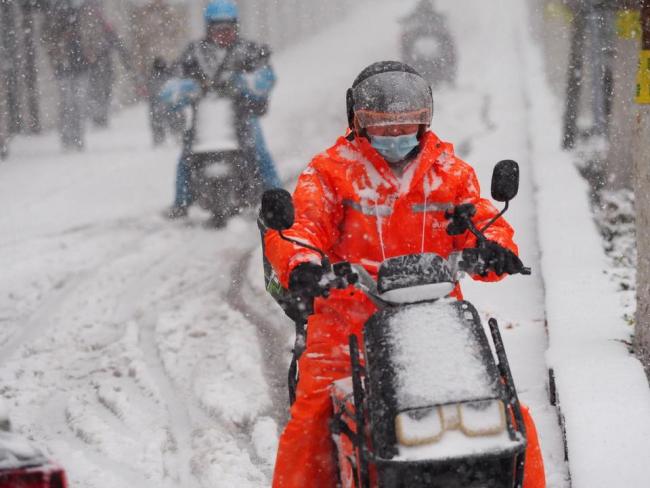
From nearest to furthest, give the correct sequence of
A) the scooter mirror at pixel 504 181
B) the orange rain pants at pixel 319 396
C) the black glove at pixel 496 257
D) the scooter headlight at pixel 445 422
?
1. the scooter headlight at pixel 445 422
2. the black glove at pixel 496 257
3. the scooter mirror at pixel 504 181
4. the orange rain pants at pixel 319 396

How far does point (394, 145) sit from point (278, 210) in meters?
0.72

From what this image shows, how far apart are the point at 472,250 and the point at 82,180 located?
10.6 metres

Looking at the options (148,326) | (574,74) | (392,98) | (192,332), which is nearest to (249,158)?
(148,326)

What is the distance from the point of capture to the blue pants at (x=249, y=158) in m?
11.0

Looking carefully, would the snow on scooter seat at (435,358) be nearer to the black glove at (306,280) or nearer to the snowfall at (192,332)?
the black glove at (306,280)

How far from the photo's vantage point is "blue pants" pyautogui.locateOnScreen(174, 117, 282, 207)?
11.0m

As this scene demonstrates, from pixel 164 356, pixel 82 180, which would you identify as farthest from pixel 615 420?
pixel 82 180

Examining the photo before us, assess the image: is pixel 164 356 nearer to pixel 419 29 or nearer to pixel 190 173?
pixel 190 173

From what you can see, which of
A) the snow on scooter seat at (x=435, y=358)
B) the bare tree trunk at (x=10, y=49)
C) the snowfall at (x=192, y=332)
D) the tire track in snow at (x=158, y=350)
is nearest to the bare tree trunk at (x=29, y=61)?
the bare tree trunk at (x=10, y=49)

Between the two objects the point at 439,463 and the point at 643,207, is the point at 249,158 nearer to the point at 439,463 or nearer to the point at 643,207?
the point at 643,207

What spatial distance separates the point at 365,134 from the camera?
3.86m

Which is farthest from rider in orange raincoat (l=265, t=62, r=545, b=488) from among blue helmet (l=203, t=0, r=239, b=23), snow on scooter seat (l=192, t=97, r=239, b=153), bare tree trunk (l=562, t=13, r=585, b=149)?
bare tree trunk (l=562, t=13, r=585, b=149)

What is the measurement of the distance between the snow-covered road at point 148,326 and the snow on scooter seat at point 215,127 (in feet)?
2.49

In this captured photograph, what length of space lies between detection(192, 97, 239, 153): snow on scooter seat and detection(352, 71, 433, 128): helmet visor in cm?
714
